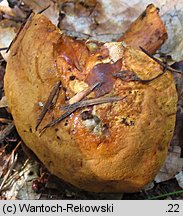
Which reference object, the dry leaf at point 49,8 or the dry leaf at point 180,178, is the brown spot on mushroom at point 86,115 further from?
the dry leaf at point 49,8

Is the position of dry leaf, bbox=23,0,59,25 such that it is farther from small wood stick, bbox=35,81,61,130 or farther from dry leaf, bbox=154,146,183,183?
dry leaf, bbox=154,146,183,183

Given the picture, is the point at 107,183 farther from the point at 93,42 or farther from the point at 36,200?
the point at 93,42

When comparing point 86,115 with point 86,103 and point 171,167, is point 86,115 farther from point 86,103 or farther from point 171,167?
point 171,167

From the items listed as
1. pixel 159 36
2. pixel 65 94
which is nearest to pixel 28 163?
pixel 65 94

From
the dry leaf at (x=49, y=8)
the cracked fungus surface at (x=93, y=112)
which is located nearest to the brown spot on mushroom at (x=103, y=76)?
the cracked fungus surface at (x=93, y=112)

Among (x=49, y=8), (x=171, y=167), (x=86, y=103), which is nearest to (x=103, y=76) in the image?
(x=86, y=103)
